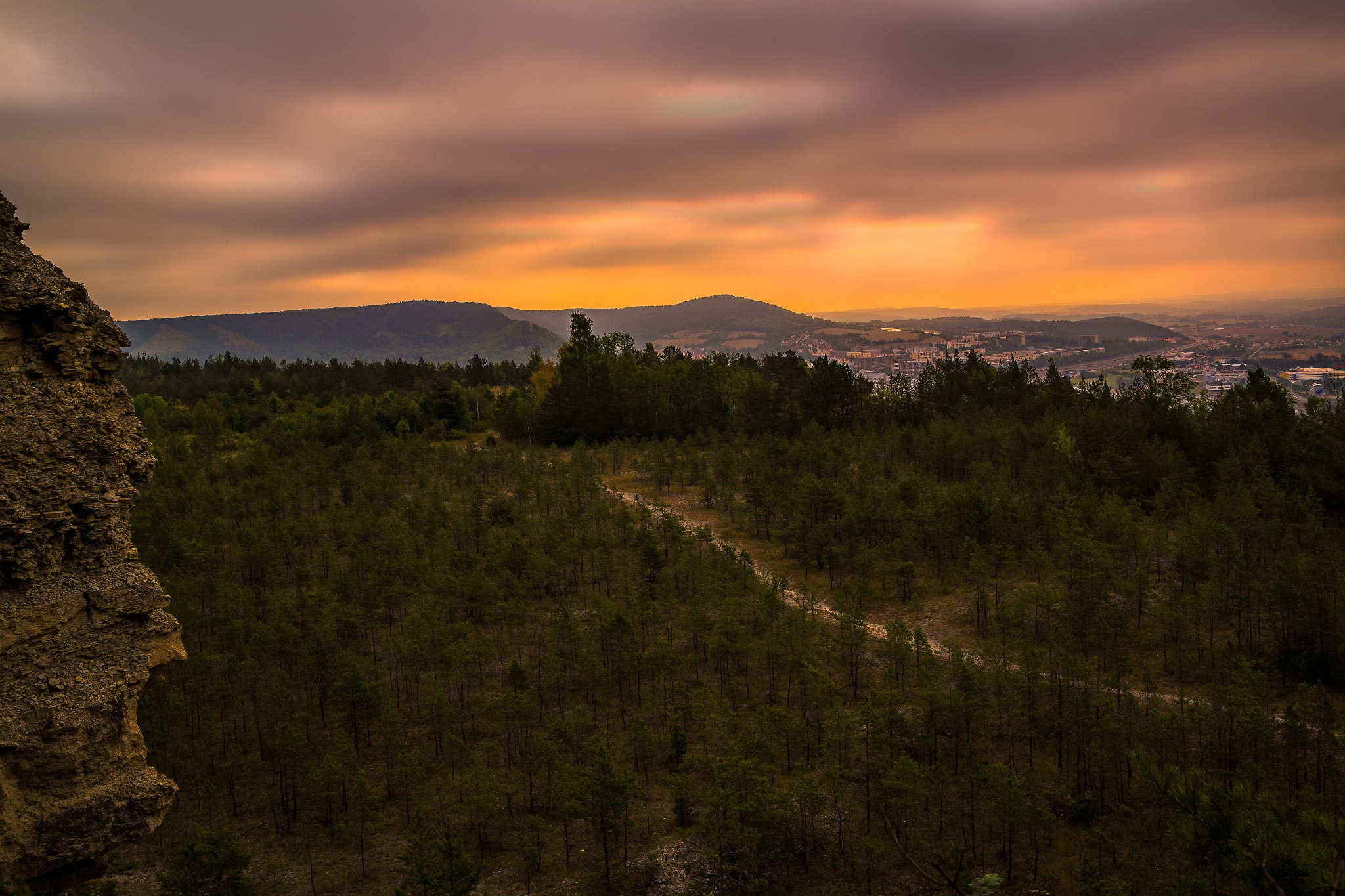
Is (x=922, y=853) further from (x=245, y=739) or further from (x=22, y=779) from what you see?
(x=245, y=739)

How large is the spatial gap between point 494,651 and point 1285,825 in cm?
1495

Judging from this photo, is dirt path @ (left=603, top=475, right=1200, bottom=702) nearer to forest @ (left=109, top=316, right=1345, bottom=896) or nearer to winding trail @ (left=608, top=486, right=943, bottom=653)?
winding trail @ (left=608, top=486, right=943, bottom=653)

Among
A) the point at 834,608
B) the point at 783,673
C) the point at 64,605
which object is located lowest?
the point at 783,673

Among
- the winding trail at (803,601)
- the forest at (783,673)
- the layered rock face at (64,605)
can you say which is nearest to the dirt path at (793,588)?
the winding trail at (803,601)

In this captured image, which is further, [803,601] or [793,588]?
[793,588]

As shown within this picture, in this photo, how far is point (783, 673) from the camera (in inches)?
646

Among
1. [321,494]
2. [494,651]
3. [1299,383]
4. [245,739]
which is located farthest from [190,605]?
[1299,383]

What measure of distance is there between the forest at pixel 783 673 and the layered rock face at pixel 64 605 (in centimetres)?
398

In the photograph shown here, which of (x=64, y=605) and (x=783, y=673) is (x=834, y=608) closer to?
(x=783, y=673)

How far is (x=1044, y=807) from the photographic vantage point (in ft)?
37.1

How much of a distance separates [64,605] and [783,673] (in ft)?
44.0

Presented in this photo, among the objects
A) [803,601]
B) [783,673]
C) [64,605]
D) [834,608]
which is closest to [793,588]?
[803,601]

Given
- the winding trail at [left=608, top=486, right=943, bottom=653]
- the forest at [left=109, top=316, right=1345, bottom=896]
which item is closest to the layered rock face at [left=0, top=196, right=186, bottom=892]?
the forest at [left=109, top=316, right=1345, bottom=896]

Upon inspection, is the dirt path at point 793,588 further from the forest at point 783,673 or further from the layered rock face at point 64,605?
the layered rock face at point 64,605
